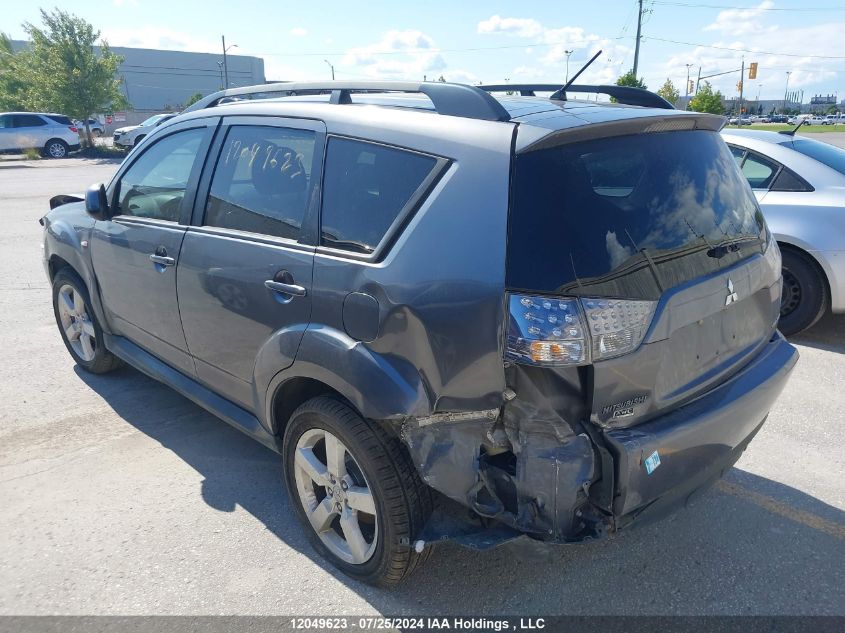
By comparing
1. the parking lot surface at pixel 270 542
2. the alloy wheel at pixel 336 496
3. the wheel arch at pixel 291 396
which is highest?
the wheel arch at pixel 291 396

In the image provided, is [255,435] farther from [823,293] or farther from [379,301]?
[823,293]

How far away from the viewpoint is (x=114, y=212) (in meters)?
4.14

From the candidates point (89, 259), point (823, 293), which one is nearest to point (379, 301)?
point (89, 259)

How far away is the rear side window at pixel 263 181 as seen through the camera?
2873mm

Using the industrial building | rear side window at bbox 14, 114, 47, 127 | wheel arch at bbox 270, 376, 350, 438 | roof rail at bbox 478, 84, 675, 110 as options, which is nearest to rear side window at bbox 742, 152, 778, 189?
roof rail at bbox 478, 84, 675, 110

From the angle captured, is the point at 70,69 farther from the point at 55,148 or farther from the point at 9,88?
the point at 9,88

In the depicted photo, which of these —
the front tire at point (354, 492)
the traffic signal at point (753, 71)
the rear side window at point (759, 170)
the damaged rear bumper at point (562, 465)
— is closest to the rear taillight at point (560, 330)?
the damaged rear bumper at point (562, 465)

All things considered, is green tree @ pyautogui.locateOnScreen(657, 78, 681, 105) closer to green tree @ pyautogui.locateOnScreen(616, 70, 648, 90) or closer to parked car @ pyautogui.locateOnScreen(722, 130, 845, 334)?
green tree @ pyautogui.locateOnScreen(616, 70, 648, 90)

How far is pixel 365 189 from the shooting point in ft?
8.54

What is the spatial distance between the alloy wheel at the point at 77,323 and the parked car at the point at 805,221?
17.9 feet

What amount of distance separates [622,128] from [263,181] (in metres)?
1.60

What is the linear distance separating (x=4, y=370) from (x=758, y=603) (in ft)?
16.8

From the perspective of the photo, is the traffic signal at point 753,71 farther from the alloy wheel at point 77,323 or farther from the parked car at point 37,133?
the alloy wheel at point 77,323

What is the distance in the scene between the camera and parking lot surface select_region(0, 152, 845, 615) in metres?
2.65
